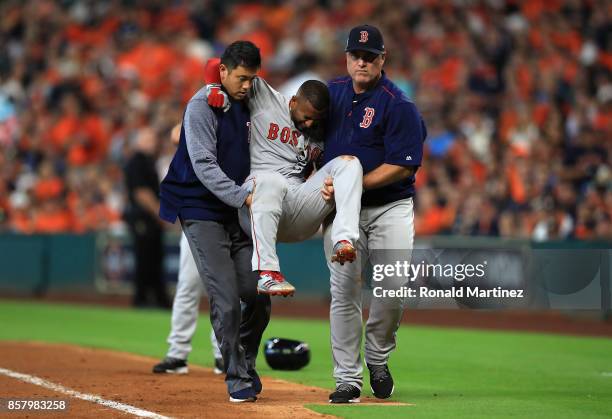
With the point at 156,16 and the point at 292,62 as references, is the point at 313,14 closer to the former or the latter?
the point at 292,62

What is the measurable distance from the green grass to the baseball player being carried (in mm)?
1112

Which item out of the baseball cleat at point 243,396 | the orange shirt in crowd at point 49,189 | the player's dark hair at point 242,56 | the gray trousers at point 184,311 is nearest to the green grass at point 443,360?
the baseball cleat at point 243,396

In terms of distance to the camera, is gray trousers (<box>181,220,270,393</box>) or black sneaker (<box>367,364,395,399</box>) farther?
black sneaker (<box>367,364,395,399</box>)

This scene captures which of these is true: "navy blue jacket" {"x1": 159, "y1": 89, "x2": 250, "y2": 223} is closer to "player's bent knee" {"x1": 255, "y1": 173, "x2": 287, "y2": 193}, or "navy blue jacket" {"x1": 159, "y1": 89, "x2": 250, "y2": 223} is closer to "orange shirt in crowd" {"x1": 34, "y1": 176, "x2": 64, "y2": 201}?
"player's bent knee" {"x1": 255, "y1": 173, "x2": 287, "y2": 193}

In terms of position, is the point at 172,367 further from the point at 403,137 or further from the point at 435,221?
the point at 435,221

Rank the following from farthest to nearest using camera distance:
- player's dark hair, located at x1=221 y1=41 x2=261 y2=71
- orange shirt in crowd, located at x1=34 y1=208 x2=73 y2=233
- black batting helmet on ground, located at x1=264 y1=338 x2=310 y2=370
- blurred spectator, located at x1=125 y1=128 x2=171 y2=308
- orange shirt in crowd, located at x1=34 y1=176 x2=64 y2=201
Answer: orange shirt in crowd, located at x1=34 y1=176 x2=64 y2=201 → orange shirt in crowd, located at x1=34 y1=208 x2=73 y2=233 → blurred spectator, located at x1=125 y1=128 x2=171 y2=308 → black batting helmet on ground, located at x1=264 y1=338 x2=310 y2=370 → player's dark hair, located at x1=221 y1=41 x2=261 y2=71

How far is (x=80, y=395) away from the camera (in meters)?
7.75

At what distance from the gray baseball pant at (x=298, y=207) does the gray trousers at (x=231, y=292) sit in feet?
0.79

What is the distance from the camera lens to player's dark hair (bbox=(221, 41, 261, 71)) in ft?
24.3

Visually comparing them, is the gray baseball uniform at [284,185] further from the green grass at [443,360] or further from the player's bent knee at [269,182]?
the green grass at [443,360]

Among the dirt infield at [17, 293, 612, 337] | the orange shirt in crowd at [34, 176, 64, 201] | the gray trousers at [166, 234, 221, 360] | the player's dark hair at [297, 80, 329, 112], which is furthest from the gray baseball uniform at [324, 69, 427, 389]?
the orange shirt in crowd at [34, 176, 64, 201]

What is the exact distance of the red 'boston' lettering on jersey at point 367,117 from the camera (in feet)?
24.5

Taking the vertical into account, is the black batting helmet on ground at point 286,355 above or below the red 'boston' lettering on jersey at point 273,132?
below

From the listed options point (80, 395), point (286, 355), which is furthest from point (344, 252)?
point (286, 355)
